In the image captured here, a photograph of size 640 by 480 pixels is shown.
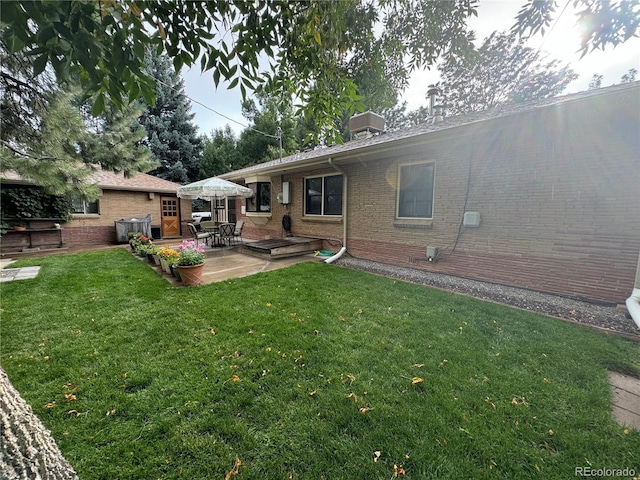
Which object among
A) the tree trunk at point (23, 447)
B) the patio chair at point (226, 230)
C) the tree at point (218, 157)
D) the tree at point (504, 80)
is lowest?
the tree trunk at point (23, 447)

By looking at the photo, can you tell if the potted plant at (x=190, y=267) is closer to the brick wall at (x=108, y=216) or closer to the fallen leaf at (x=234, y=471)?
the fallen leaf at (x=234, y=471)

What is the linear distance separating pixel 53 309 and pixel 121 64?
4620 millimetres

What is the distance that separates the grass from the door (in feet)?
33.9

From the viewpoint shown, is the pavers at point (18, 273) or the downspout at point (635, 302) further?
the pavers at point (18, 273)

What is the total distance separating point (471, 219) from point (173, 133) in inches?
922

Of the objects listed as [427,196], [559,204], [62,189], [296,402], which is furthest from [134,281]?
[559,204]

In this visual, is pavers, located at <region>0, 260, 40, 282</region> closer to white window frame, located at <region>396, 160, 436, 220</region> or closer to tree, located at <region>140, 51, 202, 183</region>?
white window frame, located at <region>396, 160, 436, 220</region>

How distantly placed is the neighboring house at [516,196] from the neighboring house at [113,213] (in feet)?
30.1

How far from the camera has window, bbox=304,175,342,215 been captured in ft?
27.5

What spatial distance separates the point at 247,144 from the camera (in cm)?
2195

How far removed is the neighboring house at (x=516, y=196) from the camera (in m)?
3.97

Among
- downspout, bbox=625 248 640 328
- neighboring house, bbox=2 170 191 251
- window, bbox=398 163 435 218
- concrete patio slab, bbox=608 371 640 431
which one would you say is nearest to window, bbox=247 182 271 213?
neighboring house, bbox=2 170 191 251

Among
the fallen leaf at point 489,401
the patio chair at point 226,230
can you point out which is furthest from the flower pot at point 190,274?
the fallen leaf at point 489,401

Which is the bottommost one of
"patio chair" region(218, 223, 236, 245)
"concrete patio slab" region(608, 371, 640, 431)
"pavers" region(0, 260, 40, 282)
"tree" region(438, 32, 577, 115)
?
"concrete patio slab" region(608, 371, 640, 431)
